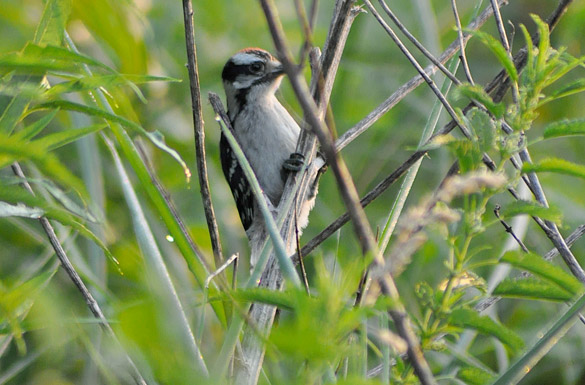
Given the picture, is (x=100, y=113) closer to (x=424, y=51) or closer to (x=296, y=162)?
(x=424, y=51)

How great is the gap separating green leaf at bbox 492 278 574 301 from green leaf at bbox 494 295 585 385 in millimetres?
37

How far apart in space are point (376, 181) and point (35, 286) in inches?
132

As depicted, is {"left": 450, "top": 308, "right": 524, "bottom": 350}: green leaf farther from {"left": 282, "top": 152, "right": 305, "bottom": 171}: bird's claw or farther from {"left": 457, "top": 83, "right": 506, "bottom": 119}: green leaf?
{"left": 282, "top": 152, "right": 305, "bottom": 171}: bird's claw

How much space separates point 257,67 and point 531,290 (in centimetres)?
309

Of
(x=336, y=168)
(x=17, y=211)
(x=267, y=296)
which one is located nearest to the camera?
(x=336, y=168)

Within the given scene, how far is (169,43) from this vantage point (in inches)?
195

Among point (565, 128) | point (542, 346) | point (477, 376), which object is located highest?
point (565, 128)

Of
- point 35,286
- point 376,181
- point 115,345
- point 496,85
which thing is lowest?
point 376,181

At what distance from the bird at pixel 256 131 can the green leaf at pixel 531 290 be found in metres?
2.38

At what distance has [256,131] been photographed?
4.05 meters

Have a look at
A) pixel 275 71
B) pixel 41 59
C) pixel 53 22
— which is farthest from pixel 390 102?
pixel 275 71

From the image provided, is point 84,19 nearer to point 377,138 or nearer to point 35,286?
point 377,138

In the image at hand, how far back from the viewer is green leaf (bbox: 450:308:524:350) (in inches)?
50.4

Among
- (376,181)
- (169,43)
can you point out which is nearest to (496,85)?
(376,181)
